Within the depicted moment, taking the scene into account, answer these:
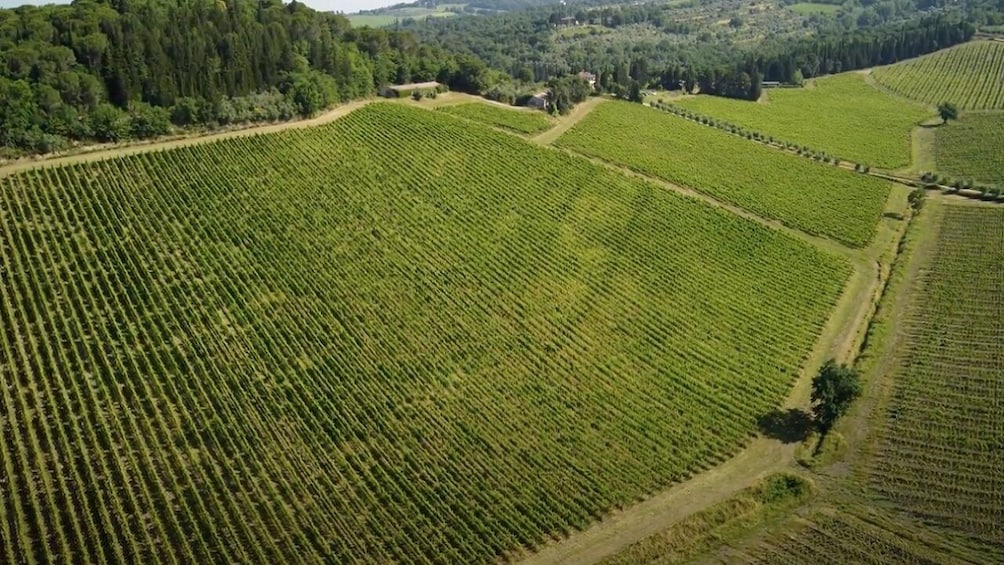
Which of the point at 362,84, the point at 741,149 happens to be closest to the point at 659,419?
the point at 741,149

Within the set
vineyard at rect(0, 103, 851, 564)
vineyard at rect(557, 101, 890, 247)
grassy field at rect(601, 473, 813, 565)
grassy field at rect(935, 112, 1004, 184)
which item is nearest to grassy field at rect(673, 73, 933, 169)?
grassy field at rect(935, 112, 1004, 184)

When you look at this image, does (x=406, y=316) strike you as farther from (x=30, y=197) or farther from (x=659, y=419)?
(x=30, y=197)

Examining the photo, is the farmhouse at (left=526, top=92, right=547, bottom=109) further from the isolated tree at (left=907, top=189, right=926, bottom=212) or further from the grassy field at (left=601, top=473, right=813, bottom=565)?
the grassy field at (left=601, top=473, right=813, bottom=565)

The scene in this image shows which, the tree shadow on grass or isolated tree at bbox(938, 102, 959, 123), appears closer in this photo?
the tree shadow on grass

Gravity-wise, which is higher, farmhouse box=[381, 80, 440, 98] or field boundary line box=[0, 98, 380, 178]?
farmhouse box=[381, 80, 440, 98]

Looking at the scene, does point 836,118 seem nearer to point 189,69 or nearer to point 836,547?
point 189,69

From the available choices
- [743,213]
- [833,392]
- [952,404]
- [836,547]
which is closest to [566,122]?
[743,213]
